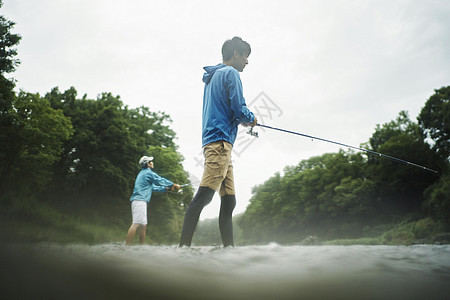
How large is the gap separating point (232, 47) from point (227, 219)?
80.6 inches

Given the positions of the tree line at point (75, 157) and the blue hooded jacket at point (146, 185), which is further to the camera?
the tree line at point (75, 157)

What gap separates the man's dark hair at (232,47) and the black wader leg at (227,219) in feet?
5.59

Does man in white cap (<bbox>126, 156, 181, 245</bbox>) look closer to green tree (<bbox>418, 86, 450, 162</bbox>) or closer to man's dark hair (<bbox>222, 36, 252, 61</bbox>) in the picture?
man's dark hair (<bbox>222, 36, 252, 61</bbox>)

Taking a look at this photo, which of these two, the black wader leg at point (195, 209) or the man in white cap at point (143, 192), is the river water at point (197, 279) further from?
the man in white cap at point (143, 192)

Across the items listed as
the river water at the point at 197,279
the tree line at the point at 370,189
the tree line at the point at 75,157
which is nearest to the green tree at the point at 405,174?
the tree line at the point at 370,189

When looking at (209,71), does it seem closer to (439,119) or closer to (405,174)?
(405,174)

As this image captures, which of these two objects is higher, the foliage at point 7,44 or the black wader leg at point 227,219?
the foliage at point 7,44

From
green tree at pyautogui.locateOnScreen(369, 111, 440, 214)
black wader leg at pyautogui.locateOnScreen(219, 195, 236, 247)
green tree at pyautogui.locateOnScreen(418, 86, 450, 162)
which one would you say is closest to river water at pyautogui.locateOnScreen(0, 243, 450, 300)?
black wader leg at pyautogui.locateOnScreen(219, 195, 236, 247)

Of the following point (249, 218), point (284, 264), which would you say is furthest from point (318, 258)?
point (249, 218)

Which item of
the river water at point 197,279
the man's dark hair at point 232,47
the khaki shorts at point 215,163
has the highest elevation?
the man's dark hair at point 232,47

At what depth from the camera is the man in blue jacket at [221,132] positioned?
3.15 m

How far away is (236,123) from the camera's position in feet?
11.4

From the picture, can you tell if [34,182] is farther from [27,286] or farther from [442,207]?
[442,207]

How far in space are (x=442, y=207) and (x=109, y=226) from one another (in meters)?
27.7
